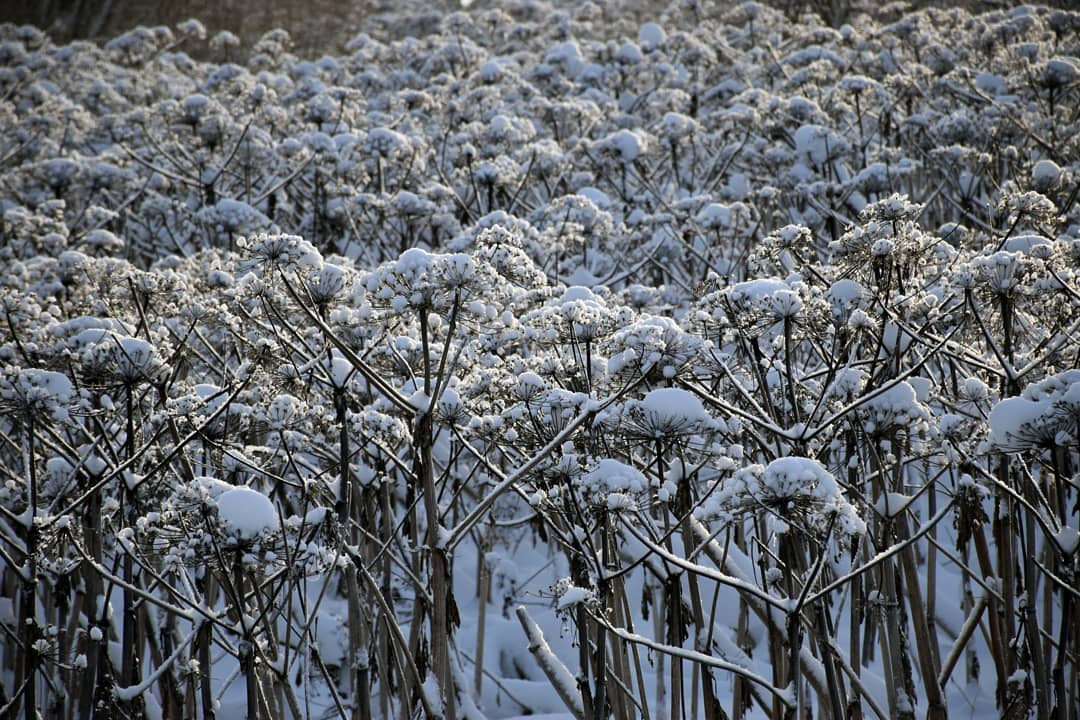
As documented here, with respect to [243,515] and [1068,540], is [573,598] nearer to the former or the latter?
Answer: [243,515]

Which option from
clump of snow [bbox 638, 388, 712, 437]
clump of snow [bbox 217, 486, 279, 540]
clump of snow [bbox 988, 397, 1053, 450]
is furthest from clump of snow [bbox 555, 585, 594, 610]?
clump of snow [bbox 988, 397, 1053, 450]

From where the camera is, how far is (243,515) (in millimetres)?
3285

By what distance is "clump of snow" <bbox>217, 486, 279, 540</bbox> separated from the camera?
327 cm

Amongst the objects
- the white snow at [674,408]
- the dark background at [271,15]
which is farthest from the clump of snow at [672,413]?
the dark background at [271,15]

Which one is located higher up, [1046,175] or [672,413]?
[1046,175]

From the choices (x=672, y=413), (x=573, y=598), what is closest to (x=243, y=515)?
(x=573, y=598)

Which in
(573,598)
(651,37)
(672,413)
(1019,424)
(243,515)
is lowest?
(573,598)

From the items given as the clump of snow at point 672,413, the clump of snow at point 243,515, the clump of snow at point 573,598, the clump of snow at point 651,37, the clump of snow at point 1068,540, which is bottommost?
the clump of snow at point 573,598

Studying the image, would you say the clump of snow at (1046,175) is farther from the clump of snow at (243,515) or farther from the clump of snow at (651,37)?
the clump of snow at (651,37)

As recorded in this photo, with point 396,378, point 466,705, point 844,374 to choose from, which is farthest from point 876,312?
point 466,705

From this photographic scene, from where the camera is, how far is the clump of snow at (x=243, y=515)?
129 inches

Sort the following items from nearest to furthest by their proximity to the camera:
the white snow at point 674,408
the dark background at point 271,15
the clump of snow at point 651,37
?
the white snow at point 674,408 < the clump of snow at point 651,37 < the dark background at point 271,15

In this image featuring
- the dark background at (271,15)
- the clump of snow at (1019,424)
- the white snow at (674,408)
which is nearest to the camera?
the clump of snow at (1019,424)

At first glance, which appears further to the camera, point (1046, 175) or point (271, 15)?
point (271, 15)
